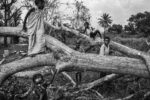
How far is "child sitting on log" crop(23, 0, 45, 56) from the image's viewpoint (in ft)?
19.1

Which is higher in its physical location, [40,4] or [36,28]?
[40,4]

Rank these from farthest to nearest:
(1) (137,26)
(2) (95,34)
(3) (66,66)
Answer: (1) (137,26) → (2) (95,34) → (3) (66,66)

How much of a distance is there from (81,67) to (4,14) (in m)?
22.4

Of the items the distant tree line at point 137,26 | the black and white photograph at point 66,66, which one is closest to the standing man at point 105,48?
the black and white photograph at point 66,66

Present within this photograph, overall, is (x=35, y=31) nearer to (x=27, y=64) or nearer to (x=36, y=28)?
(x=36, y=28)

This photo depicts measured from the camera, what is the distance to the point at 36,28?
583 cm

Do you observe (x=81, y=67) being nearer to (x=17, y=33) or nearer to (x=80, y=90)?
(x=80, y=90)

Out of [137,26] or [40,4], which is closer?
[40,4]

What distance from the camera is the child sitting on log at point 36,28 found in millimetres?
5820

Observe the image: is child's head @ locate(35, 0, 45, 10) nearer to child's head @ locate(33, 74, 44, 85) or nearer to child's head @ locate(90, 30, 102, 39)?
child's head @ locate(33, 74, 44, 85)

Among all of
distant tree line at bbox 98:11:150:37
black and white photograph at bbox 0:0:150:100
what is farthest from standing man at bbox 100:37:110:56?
distant tree line at bbox 98:11:150:37

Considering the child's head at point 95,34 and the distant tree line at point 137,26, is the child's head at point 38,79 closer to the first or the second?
the child's head at point 95,34

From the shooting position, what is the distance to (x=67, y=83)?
24.9 feet

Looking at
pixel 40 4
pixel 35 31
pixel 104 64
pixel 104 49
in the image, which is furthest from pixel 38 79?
pixel 104 49
